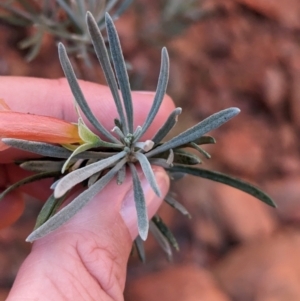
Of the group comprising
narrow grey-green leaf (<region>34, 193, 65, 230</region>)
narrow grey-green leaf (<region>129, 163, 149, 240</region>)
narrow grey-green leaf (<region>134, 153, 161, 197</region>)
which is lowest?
narrow grey-green leaf (<region>34, 193, 65, 230</region>)

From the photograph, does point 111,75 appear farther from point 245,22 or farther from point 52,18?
point 245,22

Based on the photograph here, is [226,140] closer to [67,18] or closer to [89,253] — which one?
[67,18]

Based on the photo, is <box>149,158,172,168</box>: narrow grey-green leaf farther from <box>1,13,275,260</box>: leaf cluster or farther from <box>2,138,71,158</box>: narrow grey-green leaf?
<box>2,138,71,158</box>: narrow grey-green leaf

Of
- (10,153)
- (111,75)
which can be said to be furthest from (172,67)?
(111,75)

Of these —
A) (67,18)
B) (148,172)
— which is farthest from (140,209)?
(67,18)

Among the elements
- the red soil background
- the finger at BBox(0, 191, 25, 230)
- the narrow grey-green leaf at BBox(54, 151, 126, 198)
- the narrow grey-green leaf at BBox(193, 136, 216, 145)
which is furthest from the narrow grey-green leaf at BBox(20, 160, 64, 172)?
the red soil background

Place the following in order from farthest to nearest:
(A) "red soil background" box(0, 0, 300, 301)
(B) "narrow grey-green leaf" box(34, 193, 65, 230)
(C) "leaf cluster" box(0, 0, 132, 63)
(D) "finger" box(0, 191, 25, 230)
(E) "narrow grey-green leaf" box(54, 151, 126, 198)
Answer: (A) "red soil background" box(0, 0, 300, 301) < (D) "finger" box(0, 191, 25, 230) < (C) "leaf cluster" box(0, 0, 132, 63) < (B) "narrow grey-green leaf" box(34, 193, 65, 230) < (E) "narrow grey-green leaf" box(54, 151, 126, 198)
